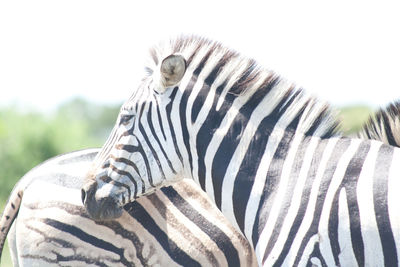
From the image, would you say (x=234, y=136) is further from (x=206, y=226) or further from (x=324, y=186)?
(x=206, y=226)

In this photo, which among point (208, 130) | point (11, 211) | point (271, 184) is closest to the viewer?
point (271, 184)

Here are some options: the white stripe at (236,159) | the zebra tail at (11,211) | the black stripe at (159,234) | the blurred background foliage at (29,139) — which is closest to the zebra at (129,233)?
the black stripe at (159,234)

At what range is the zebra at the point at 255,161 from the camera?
171 inches

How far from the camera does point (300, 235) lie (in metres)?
4.43

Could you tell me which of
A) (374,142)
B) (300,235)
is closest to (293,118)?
(374,142)

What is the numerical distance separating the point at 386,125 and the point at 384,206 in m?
0.86

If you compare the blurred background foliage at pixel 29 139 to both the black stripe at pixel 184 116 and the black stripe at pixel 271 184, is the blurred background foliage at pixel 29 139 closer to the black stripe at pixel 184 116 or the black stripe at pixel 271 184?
the black stripe at pixel 184 116

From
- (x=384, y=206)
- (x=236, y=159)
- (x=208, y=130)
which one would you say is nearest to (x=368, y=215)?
(x=384, y=206)

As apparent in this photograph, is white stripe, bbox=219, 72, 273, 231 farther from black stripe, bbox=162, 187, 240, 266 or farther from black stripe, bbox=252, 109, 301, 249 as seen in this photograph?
black stripe, bbox=162, 187, 240, 266

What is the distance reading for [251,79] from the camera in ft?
16.8

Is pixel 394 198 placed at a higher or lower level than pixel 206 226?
higher

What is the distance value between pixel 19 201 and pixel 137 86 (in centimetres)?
155

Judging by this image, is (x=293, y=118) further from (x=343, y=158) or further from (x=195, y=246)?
(x=195, y=246)

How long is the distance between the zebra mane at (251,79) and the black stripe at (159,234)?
3.66ft
